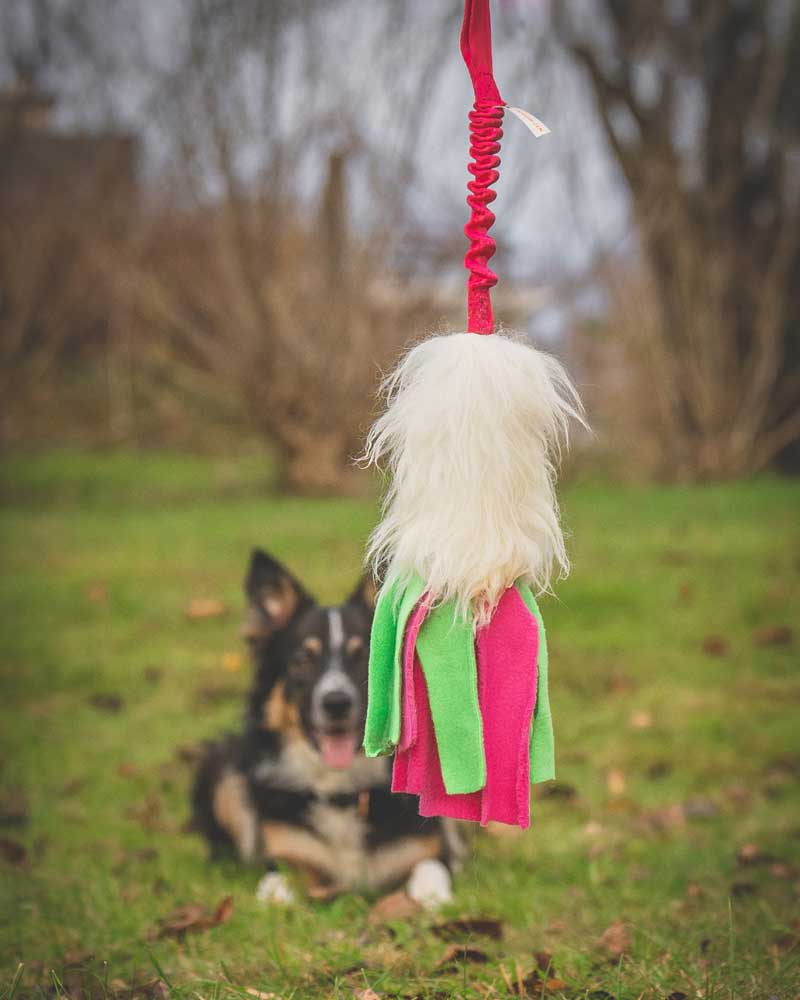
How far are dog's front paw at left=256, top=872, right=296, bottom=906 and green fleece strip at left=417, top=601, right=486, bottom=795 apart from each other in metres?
1.54

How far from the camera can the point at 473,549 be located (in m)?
1.75

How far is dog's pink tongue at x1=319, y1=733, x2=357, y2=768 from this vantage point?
3117mm

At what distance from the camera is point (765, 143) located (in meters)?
11.6

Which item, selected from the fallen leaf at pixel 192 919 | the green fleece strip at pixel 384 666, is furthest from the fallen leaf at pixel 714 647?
the green fleece strip at pixel 384 666

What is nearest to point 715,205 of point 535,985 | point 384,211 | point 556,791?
point 384,211

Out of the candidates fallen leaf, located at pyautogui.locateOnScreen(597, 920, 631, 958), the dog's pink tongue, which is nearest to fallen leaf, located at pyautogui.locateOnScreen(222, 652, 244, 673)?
the dog's pink tongue

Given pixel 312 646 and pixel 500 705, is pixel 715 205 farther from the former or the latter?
pixel 500 705

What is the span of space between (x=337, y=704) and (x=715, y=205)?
1004 centimetres

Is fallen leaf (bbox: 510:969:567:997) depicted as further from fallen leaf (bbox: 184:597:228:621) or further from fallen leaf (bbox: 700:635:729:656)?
fallen leaf (bbox: 184:597:228:621)

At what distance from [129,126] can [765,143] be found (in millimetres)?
7202

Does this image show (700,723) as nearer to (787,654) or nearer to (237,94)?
(787,654)

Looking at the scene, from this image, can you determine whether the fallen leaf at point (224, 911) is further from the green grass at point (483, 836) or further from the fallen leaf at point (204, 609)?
the fallen leaf at point (204, 609)

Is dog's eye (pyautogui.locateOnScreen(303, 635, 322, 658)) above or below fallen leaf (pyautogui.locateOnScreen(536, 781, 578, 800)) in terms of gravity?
above

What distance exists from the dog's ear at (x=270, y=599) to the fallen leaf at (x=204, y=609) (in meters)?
3.50
